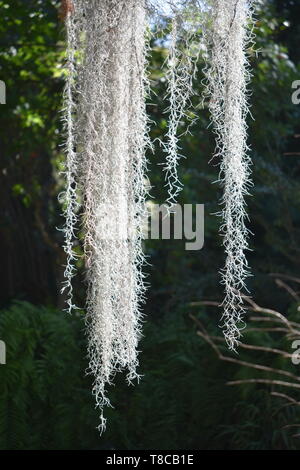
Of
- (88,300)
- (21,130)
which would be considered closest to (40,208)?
(21,130)

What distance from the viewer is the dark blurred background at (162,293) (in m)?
2.11

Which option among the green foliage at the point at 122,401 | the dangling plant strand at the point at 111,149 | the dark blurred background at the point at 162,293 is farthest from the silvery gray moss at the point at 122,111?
the green foliage at the point at 122,401

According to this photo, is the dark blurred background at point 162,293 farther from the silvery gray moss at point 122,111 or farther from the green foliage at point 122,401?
the silvery gray moss at point 122,111

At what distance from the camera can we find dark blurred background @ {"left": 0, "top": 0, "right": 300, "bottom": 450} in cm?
211

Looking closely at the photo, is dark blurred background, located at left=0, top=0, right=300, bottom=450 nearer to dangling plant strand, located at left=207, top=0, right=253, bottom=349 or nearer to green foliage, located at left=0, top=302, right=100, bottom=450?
green foliage, located at left=0, top=302, right=100, bottom=450

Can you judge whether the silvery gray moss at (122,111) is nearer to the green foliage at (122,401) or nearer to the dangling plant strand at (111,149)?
the dangling plant strand at (111,149)

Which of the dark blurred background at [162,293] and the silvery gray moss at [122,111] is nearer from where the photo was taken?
the silvery gray moss at [122,111]

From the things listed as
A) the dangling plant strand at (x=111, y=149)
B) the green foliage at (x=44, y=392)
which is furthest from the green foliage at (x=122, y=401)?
the dangling plant strand at (x=111, y=149)

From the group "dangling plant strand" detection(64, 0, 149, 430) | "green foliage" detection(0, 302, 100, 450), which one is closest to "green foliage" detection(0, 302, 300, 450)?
"green foliage" detection(0, 302, 100, 450)

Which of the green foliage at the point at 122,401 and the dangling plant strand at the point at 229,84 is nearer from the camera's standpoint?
the dangling plant strand at the point at 229,84

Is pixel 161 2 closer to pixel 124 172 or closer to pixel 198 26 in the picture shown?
pixel 198 26

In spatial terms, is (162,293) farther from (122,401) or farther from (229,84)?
(229,84)

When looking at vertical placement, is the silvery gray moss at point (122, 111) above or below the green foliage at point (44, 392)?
above
